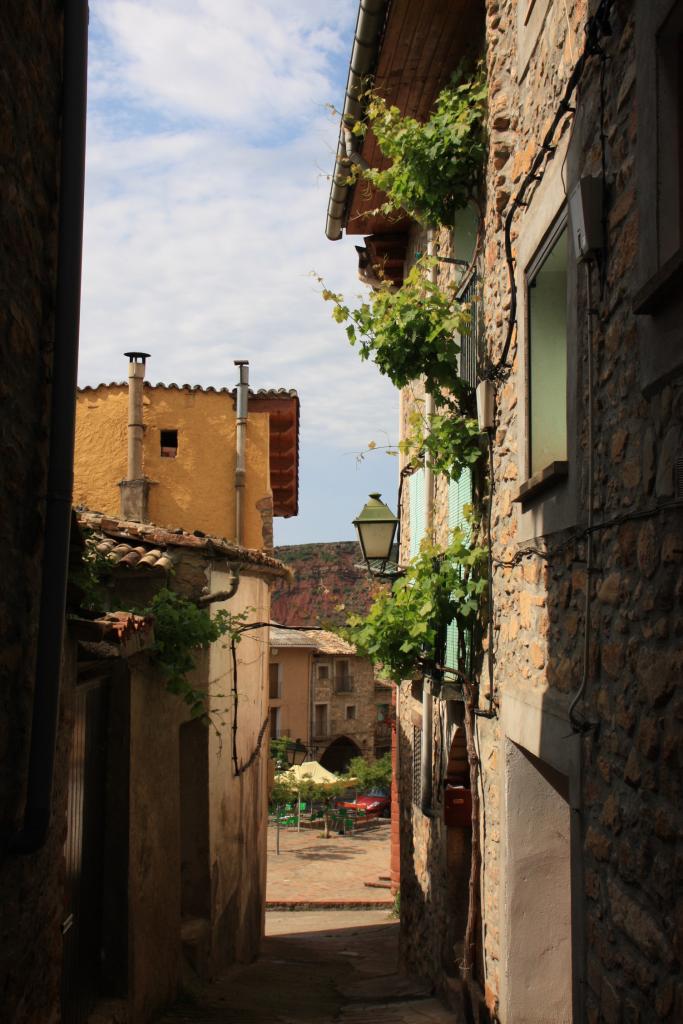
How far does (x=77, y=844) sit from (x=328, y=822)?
23.5m

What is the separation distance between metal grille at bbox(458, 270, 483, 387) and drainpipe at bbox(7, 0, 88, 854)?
3020 millimetres

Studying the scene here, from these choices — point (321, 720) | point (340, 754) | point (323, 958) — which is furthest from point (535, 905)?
point (340, 754)

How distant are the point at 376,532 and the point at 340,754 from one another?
115 ft

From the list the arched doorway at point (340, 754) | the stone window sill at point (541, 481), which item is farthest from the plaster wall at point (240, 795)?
the arched doorway at point (340, 754)

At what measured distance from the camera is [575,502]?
157 inches

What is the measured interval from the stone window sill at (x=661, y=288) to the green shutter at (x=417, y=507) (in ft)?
19.8

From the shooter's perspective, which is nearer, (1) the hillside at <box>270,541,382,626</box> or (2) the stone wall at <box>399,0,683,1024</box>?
(2) the stone wall at <box>399,0,683,1024</box>

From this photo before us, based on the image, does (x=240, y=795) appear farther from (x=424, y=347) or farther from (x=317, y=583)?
(x=317, y=583)

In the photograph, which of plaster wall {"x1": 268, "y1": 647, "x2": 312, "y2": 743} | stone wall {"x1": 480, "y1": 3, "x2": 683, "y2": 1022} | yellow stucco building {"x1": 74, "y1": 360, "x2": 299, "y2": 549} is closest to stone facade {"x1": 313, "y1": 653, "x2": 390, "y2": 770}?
plaster wall {"x1": 268, "y1": 647, "x2": 312, "y2": 743}

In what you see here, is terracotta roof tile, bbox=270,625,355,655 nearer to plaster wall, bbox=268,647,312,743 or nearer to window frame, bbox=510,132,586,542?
plaster wall, bbox=268,647,312,743

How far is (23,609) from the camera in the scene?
375cm

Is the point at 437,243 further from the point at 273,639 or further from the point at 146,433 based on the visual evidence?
the point at 273,639

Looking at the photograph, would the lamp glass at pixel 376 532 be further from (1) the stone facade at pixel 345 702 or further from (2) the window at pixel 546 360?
(1) the stone facade at pixel 345 702

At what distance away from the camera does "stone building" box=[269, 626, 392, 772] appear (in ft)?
129
